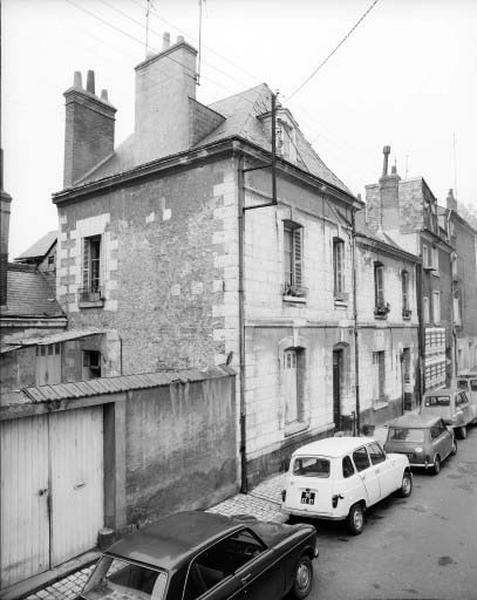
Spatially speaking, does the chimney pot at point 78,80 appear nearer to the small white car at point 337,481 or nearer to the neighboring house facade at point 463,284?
the small white car at point 337,481

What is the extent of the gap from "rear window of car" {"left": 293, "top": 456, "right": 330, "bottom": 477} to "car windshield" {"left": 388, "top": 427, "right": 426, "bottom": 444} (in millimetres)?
4758

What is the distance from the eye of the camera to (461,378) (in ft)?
72.7

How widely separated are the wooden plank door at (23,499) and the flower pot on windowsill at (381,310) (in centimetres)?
1471

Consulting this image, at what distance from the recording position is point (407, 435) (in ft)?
42.5

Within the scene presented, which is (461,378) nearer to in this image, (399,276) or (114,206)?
(399,276)

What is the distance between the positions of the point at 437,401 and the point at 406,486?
6.87 m

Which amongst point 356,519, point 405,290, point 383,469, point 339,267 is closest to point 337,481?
point 356,519

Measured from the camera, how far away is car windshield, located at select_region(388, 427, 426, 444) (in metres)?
12.8

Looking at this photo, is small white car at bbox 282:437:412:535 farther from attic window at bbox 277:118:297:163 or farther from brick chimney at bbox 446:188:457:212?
brick chimney at bbox 446:188:457:212

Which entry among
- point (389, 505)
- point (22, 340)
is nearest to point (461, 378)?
point (389, 505)

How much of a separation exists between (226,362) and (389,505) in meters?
4.86

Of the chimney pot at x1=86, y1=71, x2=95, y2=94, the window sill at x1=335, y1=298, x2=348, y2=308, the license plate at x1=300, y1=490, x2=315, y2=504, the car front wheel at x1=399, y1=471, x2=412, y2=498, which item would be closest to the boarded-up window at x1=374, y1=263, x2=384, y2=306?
the window sill at x1=335, y1=298, x2=348, y2=308

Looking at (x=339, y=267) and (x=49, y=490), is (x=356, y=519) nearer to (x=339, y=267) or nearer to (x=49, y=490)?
(x=49, y=490)

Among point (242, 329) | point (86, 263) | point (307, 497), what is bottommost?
point (307, 497)
